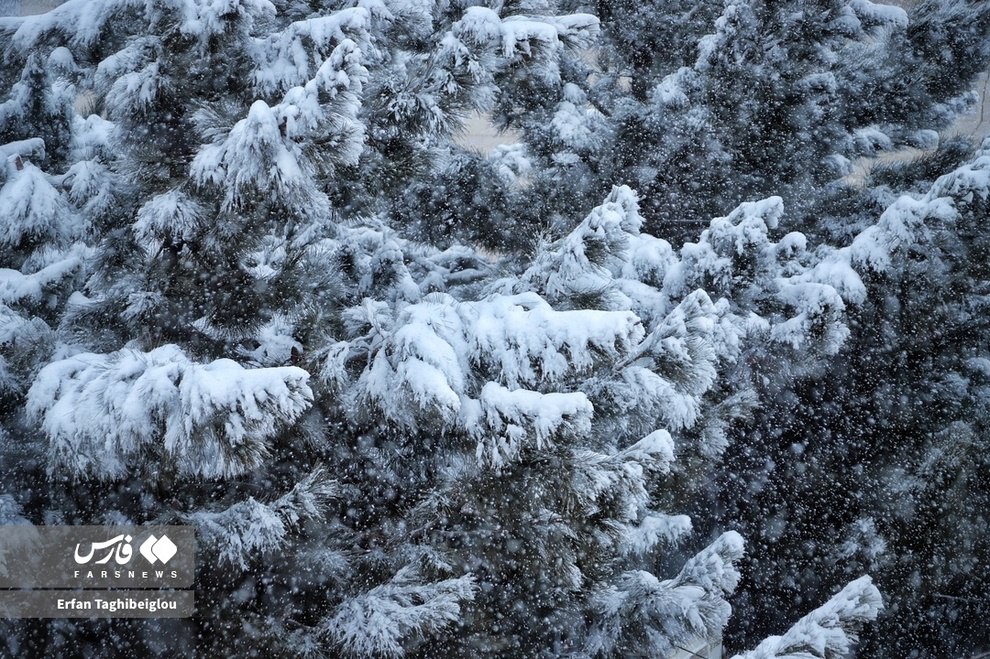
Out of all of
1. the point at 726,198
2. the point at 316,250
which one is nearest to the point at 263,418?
the point at 316,250

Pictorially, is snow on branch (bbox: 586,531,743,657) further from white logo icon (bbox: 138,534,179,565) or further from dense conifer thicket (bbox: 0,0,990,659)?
white logo icon (bbox: 138,534,179,565)

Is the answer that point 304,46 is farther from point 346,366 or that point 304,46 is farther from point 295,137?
point 346,366

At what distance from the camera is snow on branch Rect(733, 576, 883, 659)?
8.43 ft

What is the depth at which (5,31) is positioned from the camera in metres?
3.34

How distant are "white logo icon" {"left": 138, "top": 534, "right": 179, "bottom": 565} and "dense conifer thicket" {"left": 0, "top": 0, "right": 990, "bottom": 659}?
0.23 feet

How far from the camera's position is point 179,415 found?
2.09 m

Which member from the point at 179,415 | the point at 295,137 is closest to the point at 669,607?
the point at 179,415

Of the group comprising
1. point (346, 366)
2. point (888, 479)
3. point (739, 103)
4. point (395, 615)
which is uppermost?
point (346, 366)

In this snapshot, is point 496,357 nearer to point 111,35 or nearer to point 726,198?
point 111,35

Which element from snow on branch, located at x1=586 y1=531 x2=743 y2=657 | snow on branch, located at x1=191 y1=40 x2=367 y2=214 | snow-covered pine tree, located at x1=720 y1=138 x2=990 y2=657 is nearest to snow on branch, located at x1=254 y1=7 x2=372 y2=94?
snow on branch, located at x1=191 y1=40 x2=367 y2=214

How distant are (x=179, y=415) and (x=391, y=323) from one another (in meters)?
1.04

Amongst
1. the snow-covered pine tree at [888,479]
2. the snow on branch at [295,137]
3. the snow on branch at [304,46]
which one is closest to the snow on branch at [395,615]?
the snow on branch at [295,137]

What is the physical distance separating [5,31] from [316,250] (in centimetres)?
152

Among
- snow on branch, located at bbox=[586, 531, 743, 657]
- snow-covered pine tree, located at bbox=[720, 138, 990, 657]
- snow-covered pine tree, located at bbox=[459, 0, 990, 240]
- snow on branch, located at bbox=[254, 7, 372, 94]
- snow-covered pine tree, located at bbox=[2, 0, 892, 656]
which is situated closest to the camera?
snow-covered pine tree, located at bbox=[2, 0, 892, 656]
